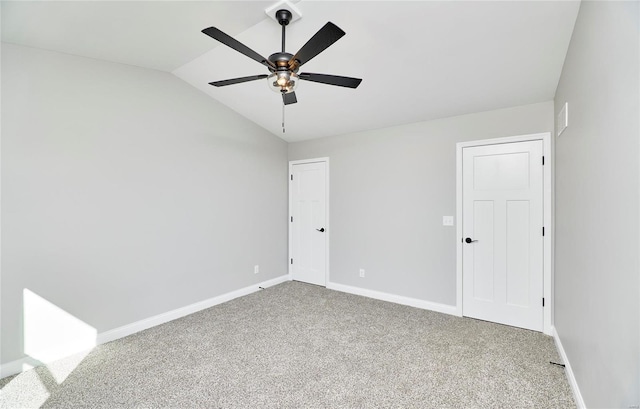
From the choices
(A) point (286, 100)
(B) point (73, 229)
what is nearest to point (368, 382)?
(A) point (286, 100)

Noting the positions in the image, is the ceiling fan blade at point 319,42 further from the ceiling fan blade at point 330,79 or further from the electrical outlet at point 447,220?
the electrical outlet at point 447,220

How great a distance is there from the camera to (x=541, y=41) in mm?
2230

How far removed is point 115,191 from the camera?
2943 millimetres

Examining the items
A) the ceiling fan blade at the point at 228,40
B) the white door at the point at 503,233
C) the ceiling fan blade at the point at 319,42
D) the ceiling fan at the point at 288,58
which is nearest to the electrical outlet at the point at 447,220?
the white door at the point at 503,233

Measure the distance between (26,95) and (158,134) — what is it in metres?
1.06

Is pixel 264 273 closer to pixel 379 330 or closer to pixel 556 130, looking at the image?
pixel 379 330

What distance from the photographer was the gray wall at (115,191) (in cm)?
240

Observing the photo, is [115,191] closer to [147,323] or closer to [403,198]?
[147,323]

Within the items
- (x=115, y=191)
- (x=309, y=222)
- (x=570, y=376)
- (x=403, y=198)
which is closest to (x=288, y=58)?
(x=115, y=191)

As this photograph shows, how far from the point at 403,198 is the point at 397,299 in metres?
1.34

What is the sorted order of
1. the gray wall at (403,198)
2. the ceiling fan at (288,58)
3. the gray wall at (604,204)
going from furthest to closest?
the gray wall at (403,198), the ceiling fan at (288,58), the gray wall at (604,204)

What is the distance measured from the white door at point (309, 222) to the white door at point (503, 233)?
2.02 meters

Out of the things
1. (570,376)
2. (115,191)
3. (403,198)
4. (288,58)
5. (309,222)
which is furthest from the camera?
(309,222)

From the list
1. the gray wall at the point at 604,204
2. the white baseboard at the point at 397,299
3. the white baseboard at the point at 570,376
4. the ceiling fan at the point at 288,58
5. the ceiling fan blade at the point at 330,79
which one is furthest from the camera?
the white baseboard at the point at 397,299
